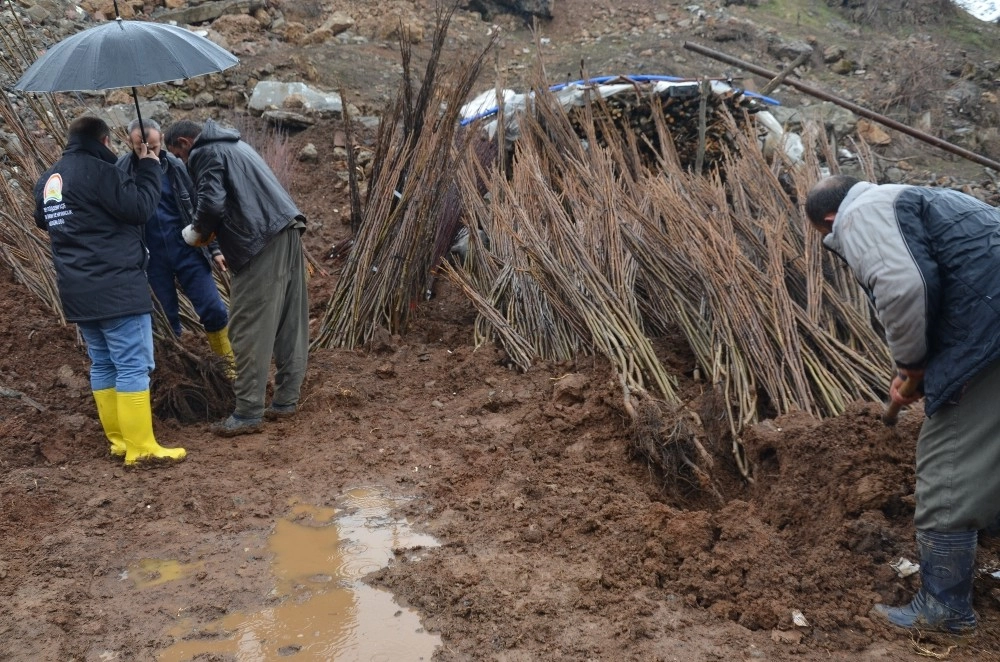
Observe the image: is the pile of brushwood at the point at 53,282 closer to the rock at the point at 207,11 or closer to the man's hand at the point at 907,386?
the man's hand at the point at 907,386

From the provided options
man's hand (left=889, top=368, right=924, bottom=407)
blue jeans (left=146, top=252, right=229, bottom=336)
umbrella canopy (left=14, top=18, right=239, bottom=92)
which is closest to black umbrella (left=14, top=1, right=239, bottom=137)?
umbrella canopy (left=14, top=18, right=239, bottom=92)

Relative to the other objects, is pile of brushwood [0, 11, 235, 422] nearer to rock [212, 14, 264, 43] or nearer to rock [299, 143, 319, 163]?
rock [299, 143, 319, 163]

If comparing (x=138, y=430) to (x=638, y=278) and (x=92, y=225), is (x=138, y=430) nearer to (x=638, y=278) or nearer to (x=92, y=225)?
(x=92, y=225)

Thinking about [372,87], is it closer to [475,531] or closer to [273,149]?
[273,149]

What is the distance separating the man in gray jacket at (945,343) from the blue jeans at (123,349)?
312 centimetres

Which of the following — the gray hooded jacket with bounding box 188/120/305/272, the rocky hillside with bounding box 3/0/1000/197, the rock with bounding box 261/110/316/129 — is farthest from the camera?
the rocky hillside with bounding box 3/0/1000/197

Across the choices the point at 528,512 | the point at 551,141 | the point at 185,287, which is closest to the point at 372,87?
the point at 551,141

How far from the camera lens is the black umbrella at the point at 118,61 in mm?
3670

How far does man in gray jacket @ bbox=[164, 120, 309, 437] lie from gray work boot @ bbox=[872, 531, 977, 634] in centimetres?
315

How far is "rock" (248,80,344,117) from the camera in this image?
9.63 m

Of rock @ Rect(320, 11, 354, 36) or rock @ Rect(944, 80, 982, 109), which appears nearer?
rock @ Rect(944, 80, 982, 109)

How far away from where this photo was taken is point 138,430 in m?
4.06

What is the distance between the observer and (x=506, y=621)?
292 centimetres

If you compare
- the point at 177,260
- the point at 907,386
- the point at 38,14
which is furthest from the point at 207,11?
the point at 907,386
